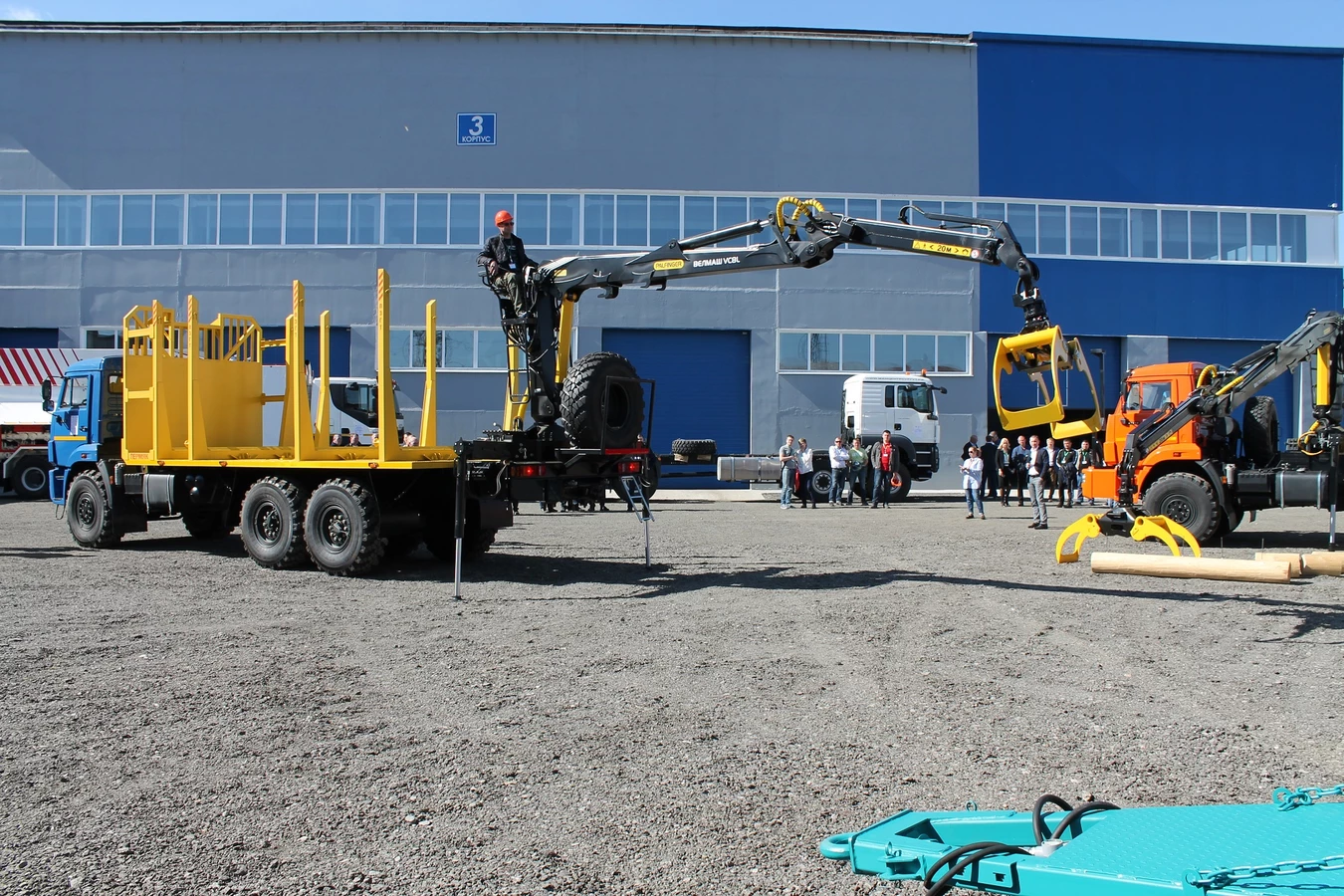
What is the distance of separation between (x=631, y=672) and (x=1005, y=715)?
230cm

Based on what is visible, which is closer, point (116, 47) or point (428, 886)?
point (428, 886)

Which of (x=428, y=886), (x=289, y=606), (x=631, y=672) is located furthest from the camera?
(x=289, y=606)

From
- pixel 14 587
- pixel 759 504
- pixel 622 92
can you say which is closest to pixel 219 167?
pixel 622 92

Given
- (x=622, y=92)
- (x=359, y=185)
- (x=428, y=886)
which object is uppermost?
(x=622, y=92)

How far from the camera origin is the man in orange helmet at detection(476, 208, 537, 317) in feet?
38.7

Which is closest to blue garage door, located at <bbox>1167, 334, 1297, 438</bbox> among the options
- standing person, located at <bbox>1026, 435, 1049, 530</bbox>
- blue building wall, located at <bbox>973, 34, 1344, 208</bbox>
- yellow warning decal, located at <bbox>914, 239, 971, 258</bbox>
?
blue building wall, located at <bbox>973, 34, 1344, 208</bbox>

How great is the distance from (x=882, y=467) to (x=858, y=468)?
0.83 metres

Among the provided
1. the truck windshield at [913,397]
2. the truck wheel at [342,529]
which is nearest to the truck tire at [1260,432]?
the truck windshield at [913,397]

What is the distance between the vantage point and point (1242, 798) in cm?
434

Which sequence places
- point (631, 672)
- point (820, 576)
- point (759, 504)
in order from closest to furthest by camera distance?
point (631, 672), point (820, 576), point (759, 504)

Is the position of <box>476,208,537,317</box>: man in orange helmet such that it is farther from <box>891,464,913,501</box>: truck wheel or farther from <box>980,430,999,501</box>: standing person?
<box>980,430,999,501</box>: standing person

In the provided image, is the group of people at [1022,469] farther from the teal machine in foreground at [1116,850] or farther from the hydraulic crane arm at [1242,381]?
the teal machine in foreground at [1116,850]

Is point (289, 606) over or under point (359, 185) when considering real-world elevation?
under

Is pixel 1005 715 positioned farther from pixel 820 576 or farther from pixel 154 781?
pixel 820 576
